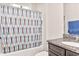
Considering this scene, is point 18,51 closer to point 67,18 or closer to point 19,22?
point 19,22

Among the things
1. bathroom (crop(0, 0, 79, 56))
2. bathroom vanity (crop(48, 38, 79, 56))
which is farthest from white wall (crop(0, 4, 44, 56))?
bathroom vanity (crop(48, 38, 79, 56))

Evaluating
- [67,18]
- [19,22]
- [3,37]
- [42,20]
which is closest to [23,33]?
[19,22]

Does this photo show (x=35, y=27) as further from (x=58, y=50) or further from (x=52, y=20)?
(x=58, y=50)

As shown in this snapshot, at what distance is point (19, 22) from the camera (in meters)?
2.31

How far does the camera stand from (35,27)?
266 cm

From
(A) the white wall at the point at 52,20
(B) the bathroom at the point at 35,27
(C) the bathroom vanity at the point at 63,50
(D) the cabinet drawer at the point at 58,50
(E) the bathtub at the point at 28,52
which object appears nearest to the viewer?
(C) the bathroom vanity at the point at 63,50

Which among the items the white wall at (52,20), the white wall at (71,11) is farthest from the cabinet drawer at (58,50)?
the white wall at (52,20)

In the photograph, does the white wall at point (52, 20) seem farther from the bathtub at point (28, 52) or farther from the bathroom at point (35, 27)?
the bathtub at point (28, 52)

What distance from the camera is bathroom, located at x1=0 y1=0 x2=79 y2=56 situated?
1.93 m

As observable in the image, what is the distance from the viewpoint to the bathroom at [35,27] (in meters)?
1.93

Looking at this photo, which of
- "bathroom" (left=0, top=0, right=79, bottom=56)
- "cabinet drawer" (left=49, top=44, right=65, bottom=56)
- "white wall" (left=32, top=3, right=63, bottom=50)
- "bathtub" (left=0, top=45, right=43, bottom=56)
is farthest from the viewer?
"white wall" (left=32, top=3, right=63, bottom=50)

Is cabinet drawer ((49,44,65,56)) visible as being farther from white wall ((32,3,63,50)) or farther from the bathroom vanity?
white wall ((32,3,63,50))

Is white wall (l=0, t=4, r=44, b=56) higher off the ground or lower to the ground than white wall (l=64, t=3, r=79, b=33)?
lower

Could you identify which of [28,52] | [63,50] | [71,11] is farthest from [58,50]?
[28,52]
